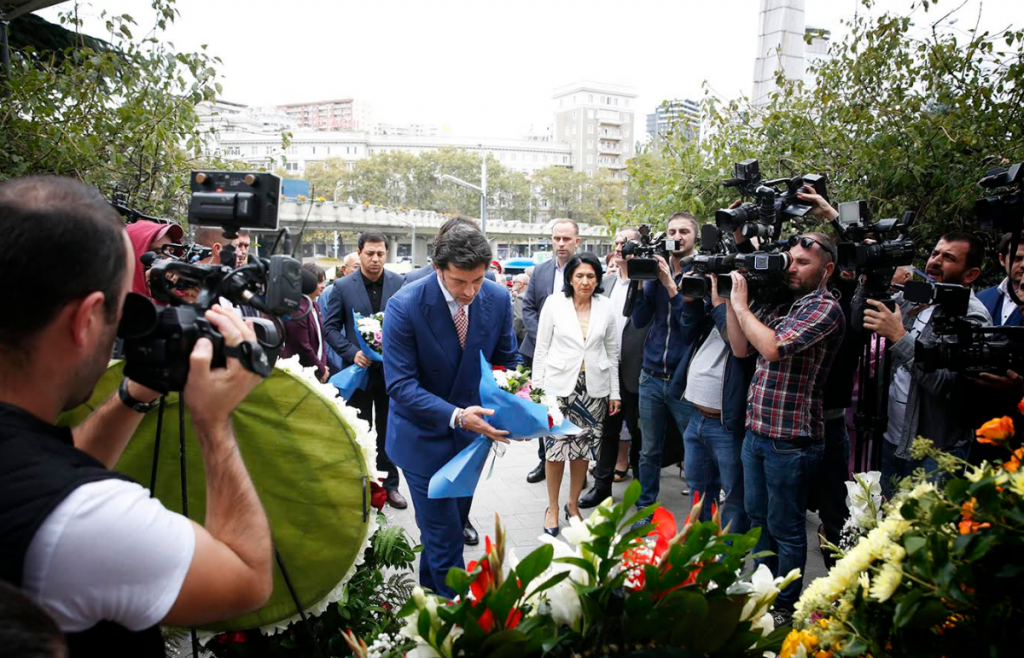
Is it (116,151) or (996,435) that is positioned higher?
(116,151)

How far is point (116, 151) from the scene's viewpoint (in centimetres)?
520

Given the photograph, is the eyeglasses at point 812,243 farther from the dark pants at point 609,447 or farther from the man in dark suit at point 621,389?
the dark pants at point 609,447

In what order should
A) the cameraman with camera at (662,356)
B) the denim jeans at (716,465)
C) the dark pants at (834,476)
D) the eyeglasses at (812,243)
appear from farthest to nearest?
the cameraman with camera at (662,356) < the denim jeans at (716,465) < the dark pants at (834,476) < the eyeglasses at (812,243)

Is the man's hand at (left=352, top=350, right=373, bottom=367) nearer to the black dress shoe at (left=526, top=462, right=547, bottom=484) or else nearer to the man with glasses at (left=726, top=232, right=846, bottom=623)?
the black dress shoe at (left=526, top=462, right=547, bottom=484)

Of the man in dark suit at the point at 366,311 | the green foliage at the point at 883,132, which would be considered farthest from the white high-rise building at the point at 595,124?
the man in dark suit at the point at 366,311

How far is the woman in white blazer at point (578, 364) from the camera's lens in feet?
15.9

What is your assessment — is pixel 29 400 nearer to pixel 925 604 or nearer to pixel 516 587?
pixel 516 587

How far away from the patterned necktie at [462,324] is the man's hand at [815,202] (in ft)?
6.14

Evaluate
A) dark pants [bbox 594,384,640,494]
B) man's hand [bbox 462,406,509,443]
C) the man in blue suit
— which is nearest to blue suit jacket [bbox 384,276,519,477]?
the man in blue suit

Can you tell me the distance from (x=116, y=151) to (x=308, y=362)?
2.34 metres

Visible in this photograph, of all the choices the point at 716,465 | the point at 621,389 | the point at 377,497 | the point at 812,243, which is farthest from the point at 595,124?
the point at 377,497

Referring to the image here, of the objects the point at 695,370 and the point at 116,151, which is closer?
the point at 695,370

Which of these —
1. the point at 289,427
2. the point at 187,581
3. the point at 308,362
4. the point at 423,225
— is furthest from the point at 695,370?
the point at 423,225

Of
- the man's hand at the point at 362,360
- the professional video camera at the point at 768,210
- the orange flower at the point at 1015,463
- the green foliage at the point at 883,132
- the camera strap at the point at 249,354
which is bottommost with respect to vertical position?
the man's hand at the point at 362,360
